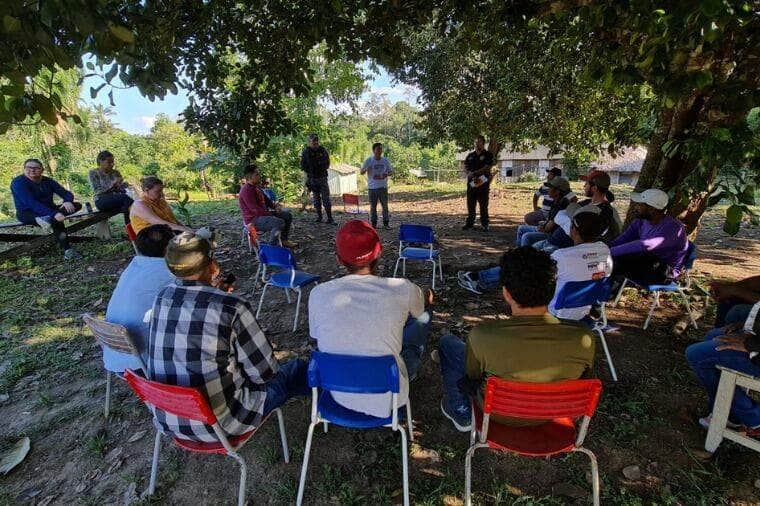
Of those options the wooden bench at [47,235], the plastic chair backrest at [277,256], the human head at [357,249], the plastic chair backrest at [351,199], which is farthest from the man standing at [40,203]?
the human head at [357,249]

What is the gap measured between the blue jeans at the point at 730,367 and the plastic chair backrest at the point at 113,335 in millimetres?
3875

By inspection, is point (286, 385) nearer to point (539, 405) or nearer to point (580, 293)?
point (539, 405)

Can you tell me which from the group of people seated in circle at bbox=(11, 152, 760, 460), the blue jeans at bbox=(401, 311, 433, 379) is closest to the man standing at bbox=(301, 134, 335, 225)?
the group of people seated in circle at bbox=(11, 152, 760, 460)

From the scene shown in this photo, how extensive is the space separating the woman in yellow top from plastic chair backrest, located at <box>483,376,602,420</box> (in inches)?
182

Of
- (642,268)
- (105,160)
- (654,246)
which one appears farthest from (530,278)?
(105,160)

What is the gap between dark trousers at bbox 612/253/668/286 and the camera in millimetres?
3938

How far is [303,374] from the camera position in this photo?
2.66m

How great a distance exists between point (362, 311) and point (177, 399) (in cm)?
101

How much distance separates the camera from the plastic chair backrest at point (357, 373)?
1968 millimetres

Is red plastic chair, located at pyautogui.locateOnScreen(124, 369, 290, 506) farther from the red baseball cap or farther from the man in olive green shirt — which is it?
the man in olive green shirt

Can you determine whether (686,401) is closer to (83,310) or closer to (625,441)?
(625,441)

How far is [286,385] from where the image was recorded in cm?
252

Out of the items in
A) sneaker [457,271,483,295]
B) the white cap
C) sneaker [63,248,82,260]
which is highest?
the white cap

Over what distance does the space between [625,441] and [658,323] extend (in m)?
2.18
